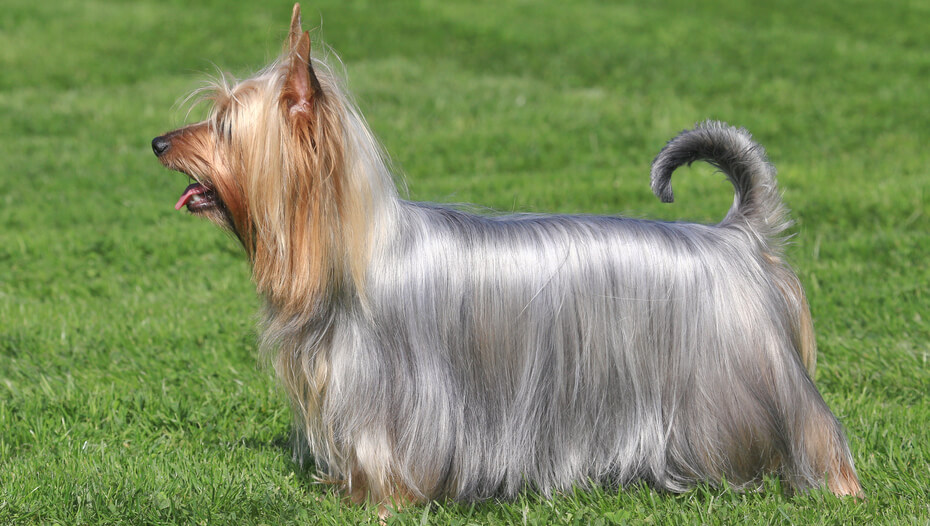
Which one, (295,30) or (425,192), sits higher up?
(295,30)

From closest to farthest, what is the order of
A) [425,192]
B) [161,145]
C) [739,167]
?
[161,145] < [739,167] < [425,192]

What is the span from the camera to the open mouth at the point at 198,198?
143 inches

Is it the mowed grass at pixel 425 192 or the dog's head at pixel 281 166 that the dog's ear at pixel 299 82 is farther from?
the mowed grass at pixel 425 192

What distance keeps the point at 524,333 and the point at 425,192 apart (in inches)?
212

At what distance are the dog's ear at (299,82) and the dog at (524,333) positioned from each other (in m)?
0.16

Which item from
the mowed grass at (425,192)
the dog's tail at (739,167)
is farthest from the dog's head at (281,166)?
the dog's tail at (739,167)

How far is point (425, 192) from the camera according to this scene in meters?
9.09

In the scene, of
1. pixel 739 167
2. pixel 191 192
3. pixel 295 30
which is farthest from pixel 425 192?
pixel 295 30

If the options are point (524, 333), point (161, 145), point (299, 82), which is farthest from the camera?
point (524, 333)

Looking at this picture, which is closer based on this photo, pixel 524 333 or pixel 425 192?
pixel 524 333

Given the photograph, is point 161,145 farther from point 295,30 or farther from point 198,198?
point 295,30

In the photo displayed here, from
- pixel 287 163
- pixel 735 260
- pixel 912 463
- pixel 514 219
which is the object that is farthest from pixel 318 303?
pixel 912 463

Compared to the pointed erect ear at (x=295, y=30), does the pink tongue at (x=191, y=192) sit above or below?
below

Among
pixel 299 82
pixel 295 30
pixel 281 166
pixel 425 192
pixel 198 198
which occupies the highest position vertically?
pixel 295 30
